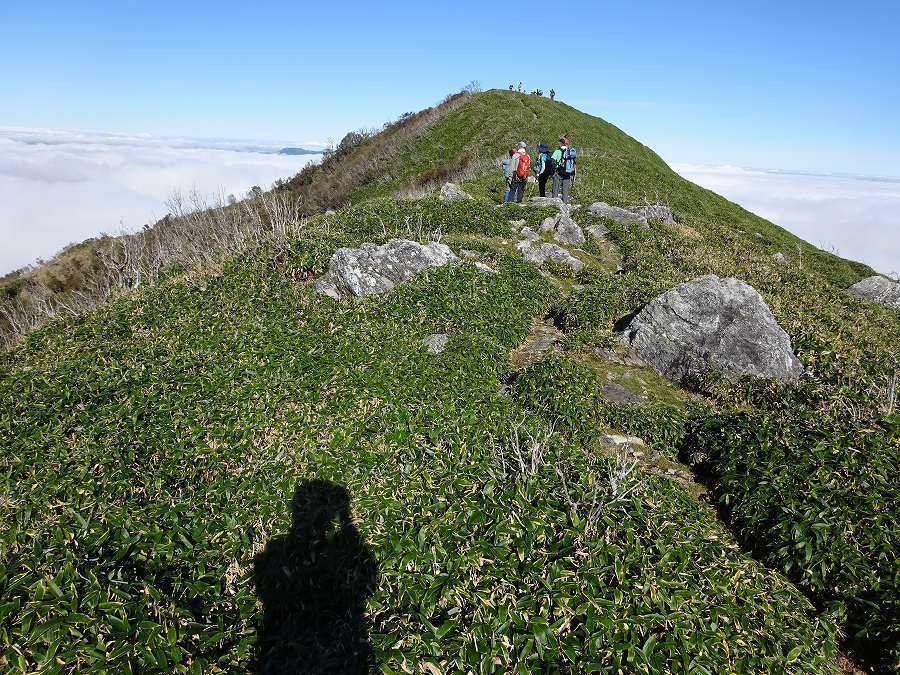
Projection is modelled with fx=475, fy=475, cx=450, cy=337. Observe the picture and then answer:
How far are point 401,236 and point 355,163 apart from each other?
120 ft

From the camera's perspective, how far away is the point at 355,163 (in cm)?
4909

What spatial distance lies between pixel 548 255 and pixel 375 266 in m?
7.81

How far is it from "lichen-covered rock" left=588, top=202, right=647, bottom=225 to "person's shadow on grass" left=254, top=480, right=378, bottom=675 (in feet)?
71.6

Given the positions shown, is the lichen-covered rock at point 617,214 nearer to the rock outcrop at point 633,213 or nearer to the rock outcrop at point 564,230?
the rock outcrop at point 633,213

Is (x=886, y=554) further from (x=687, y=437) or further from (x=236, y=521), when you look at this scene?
(x=236, y=521)

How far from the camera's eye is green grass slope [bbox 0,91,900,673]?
187 inches

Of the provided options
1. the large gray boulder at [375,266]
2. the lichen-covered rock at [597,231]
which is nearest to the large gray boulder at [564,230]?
the lichen-covered rock at [597,231]

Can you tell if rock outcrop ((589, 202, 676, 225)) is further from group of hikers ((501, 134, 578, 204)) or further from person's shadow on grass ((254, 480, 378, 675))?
person's shadow on grass ((254, 480, 378, 675))

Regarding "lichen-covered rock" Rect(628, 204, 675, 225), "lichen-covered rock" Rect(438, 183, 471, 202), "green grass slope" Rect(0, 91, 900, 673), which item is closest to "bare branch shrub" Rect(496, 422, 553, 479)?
"green grass slope" Rect(0, 91, 900, 673)


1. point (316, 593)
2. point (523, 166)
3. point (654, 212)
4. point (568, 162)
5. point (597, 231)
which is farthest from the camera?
point (654, 212)

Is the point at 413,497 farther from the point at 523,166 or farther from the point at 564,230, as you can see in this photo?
the point at 523,166

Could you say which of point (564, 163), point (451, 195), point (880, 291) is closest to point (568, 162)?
point (564, 163)

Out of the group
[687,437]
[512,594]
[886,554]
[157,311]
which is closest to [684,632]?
[512,594]

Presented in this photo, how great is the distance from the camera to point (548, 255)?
18.5 m
